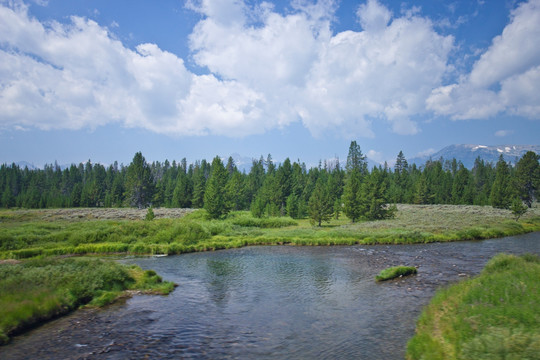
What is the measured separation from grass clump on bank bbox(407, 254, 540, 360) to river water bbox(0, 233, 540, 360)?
152 cm

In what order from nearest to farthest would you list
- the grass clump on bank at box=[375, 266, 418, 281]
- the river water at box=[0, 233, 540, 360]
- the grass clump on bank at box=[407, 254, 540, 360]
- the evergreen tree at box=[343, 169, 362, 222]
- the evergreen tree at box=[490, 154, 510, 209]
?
1. the grass clump on bank at box=[407, 254, 540, 360]
2. the river water at box=[0, 233, 540, 360]
3. the grass clump on bank at box=[375, 266, 418, 281]
4. the evergreen tree at box=[343, 169, 362, 222]
5. the evergreen tree at box=[490, 154, 510, 209]

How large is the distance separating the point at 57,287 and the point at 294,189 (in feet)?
277

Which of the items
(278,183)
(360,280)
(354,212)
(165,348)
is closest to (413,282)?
(360,280)

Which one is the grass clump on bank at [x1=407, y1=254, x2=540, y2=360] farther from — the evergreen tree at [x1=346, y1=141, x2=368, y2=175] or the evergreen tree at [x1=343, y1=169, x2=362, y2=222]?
the evergreen tree at [x1=346, y1=141, x2=368, y2=175]

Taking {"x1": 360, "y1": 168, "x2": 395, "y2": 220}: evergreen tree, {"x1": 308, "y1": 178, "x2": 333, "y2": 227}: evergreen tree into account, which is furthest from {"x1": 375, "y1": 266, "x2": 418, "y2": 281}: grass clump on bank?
{"x1": 360, "y1": 168, "x2": 395, "y2": 220}: evergreen tree

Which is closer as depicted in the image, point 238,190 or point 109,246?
point 109,246

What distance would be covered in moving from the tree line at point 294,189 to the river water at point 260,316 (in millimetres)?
34196

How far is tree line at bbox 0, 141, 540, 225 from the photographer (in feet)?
212

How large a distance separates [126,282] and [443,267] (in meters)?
26.8

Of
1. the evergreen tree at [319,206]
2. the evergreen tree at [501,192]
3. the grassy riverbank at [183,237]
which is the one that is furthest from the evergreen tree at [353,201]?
the evergreen tree at [501,192]

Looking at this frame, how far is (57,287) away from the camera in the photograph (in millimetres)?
19312

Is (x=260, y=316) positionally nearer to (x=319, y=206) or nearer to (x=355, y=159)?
(x=319, y=206)

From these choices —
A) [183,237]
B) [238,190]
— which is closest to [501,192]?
[238,190]

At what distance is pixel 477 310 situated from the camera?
1228cm
